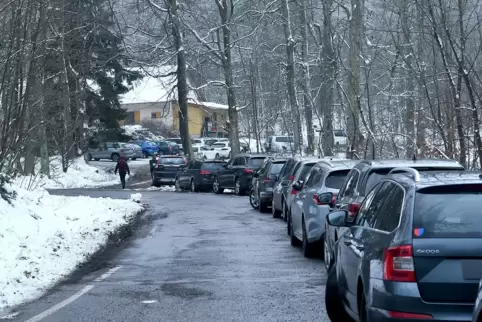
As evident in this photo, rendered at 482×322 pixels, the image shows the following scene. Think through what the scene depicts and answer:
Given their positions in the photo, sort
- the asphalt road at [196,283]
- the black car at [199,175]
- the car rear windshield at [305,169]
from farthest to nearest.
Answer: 1. the black car at [199,175]
2. the car rear windshield at [305,169]
3. the asphalt road at [196,283]

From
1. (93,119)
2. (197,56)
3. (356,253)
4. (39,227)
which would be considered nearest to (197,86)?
(197,56)

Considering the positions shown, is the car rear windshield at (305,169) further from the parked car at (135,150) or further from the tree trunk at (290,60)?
the parked car at (135,150)

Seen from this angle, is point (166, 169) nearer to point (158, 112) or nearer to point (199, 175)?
point (199, 175)

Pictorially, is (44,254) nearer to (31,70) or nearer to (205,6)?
(31,70)

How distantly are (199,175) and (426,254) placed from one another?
33.1 meters

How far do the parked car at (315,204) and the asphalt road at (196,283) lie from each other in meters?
0.35

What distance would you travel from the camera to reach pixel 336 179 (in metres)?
15.1

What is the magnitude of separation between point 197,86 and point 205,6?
5.41 meters

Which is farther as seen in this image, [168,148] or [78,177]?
[168,148]

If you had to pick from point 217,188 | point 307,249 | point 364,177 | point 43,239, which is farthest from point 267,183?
point 364,177

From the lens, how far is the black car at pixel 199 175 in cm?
3919

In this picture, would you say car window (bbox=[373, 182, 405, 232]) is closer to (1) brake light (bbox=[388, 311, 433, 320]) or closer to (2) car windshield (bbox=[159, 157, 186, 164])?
(1) brake light (bbox=[388, 311, 433, 320])

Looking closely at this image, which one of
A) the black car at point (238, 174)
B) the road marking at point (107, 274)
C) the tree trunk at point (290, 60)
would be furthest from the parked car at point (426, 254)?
the tree trunk at point (290, 60)

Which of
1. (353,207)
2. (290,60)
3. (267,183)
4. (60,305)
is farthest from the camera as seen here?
(290,60)
